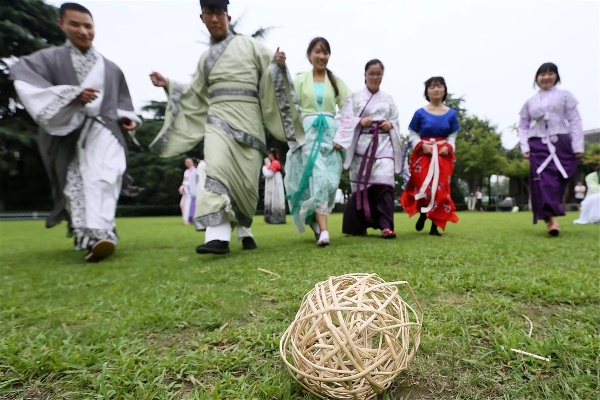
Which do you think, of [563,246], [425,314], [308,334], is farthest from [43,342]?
[563,246]

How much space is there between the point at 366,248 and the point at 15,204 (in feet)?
72.7

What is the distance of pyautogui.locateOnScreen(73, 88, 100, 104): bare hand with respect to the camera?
10.9ft

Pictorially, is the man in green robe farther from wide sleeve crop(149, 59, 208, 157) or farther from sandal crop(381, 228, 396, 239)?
sandal crop(381, 228, 396, 239)

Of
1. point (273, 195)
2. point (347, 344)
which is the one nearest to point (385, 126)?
point (347, 344)

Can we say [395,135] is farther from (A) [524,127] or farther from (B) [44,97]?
(B) [44,97]

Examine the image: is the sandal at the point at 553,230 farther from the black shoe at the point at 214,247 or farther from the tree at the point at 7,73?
the tree at the point at 7,73

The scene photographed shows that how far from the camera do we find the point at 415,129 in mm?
4715

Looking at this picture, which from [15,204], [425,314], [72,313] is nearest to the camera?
[425,314]

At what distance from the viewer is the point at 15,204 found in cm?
1995

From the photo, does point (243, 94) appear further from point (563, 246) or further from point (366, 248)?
point (563, 246)

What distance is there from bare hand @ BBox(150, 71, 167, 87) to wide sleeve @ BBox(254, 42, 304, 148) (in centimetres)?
84

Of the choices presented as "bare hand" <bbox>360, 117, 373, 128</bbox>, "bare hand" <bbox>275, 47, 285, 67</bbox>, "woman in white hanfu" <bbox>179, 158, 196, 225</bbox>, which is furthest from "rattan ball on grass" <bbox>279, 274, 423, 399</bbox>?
"woman in white hanfu" <bbox>179, 158, 196, 225</bbox>

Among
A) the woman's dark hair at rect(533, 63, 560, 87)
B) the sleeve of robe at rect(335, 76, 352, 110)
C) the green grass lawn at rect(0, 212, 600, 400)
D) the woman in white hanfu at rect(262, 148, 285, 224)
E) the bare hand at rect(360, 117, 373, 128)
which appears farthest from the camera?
the woman in white hanfu at rect(262, 148, 285, 224)

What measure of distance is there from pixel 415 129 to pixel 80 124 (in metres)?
3.46
